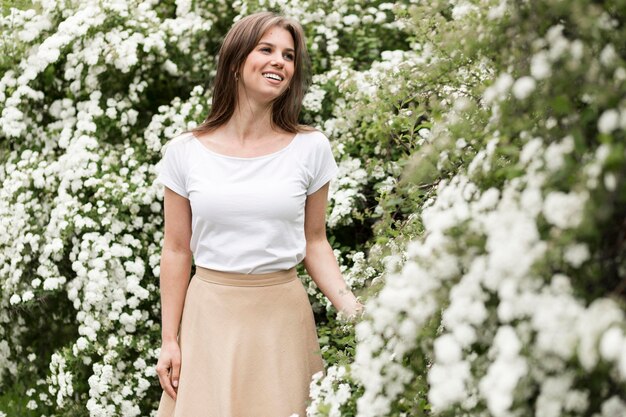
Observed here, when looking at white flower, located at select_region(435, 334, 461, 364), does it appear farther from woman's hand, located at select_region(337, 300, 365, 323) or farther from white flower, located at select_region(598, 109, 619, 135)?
woman's hand, located at select_region(337, 300, 365, 323)

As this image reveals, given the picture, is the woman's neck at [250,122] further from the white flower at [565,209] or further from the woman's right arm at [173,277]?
the white flower at [565,209]

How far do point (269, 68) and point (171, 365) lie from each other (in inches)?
45.0

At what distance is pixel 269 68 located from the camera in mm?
2744

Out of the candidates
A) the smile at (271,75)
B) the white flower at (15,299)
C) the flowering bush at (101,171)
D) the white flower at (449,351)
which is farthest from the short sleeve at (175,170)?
the white flower at (15,299)

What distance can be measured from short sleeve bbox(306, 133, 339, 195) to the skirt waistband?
34 cm

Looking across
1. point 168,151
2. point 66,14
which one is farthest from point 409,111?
point 66,14

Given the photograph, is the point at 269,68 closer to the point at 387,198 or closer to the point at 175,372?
the point at 387,198

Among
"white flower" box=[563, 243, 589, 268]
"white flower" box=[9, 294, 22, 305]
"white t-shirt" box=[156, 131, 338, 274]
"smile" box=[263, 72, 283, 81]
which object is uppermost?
"white flower" box=[563, 243, 589, 268]

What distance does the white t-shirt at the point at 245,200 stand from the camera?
266 cm

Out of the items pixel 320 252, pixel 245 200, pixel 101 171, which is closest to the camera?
pixel 245 200

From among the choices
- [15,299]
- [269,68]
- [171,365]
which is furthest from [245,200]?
[15,299]

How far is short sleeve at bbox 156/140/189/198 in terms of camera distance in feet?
9.15

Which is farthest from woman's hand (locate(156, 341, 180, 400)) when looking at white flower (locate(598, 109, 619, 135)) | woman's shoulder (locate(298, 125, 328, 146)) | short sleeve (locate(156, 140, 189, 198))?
white flower (locate(598, 109, 619, 135))

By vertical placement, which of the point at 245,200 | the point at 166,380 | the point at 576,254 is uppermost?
the point at 576,254
